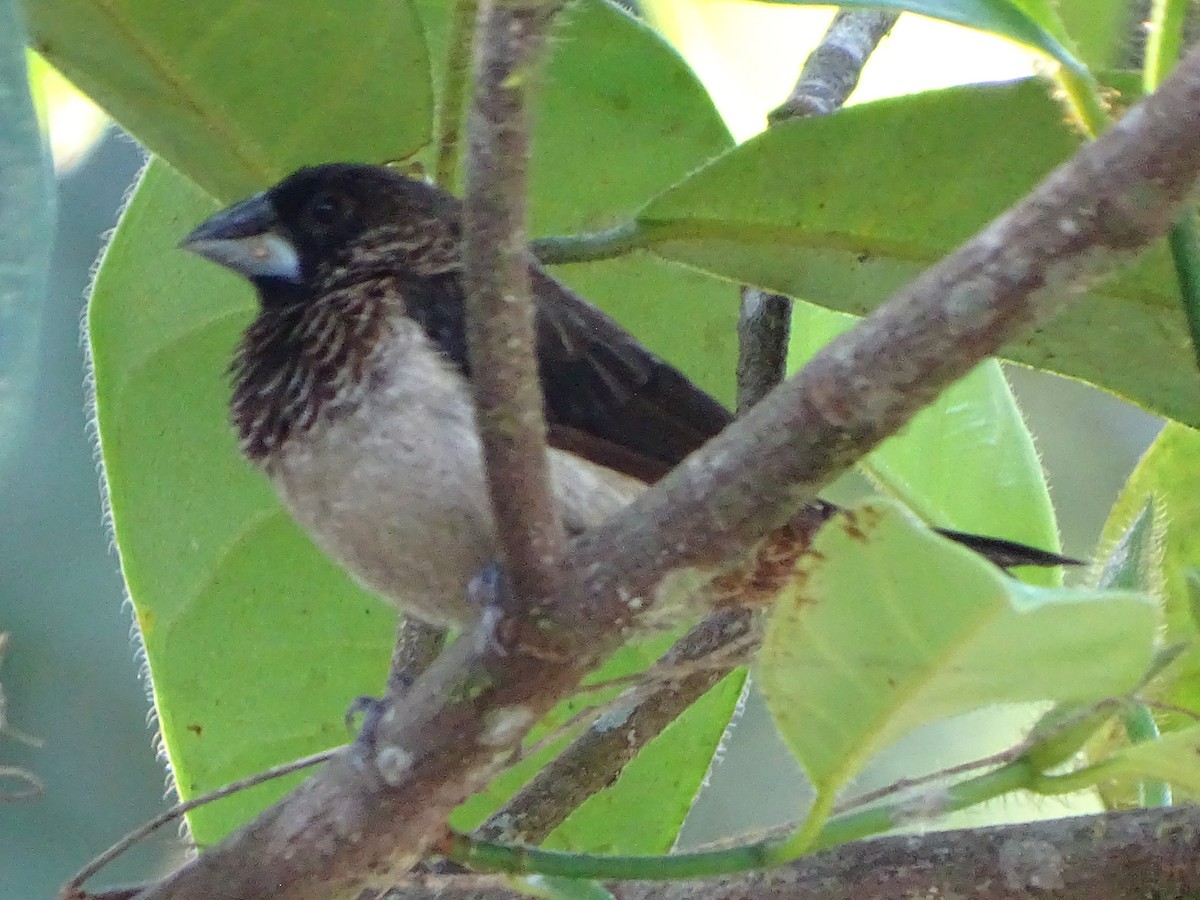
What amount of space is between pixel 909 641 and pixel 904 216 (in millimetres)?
488

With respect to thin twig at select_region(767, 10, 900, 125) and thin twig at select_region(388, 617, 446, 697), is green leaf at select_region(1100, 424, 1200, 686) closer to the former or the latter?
thin twig at select_region(767, 10, 900, 125)

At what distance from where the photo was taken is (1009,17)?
2.22ft

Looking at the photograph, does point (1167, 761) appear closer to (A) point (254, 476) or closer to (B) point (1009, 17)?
(B) point (1009, 17)

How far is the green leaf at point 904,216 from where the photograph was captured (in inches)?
37.1

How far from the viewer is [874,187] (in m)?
1.01

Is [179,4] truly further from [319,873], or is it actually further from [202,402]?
[319,873]

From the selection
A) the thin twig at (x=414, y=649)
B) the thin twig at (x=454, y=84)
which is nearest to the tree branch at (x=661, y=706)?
the thin twig at (x=414, y=649)

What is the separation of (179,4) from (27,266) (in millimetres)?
693

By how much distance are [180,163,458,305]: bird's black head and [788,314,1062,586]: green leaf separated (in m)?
0.44

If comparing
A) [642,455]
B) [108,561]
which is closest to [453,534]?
[642,455]

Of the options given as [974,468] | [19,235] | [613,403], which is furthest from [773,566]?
[19,235]

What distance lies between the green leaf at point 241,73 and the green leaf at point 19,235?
1.98 feet

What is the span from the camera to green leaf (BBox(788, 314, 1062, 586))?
130 cm

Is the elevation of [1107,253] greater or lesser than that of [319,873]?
greater
